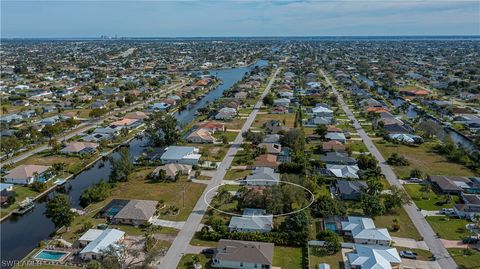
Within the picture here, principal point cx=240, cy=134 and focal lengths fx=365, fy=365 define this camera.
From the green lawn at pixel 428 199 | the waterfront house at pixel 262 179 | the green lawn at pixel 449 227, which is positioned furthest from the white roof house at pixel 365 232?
the waterfront house at pixel 262 179

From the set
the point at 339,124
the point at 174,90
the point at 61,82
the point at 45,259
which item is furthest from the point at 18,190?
the point at 61,82

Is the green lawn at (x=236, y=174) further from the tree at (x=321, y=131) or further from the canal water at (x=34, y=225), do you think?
the tree at (x=321, y=131)

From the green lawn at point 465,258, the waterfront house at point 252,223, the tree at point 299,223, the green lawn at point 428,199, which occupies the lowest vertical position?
the green lawn at point 465,258

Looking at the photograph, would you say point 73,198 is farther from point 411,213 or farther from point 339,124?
point 339,124

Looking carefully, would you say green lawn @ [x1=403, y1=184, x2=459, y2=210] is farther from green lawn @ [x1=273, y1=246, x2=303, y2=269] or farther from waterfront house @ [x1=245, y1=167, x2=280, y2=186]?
green lawn @ [x1=273, y1=246, x2=303, y2=269]

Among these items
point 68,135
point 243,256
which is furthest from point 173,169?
point 68,135

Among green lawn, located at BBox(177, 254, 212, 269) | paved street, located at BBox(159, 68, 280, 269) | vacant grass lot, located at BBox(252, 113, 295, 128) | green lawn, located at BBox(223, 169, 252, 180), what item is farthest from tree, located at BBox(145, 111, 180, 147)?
green lawn, located at BBox(177, 254, 212, 269)

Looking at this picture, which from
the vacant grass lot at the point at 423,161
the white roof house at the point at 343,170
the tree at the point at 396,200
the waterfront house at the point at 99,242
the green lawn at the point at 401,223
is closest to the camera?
the waterfront house at the point at 99,242
